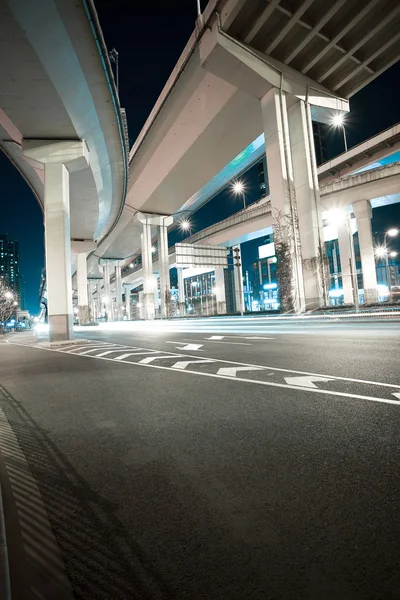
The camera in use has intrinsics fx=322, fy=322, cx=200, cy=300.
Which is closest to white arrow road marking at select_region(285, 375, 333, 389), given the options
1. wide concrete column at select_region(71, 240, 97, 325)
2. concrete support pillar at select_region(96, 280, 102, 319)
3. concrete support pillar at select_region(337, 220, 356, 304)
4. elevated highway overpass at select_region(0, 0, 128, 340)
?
elevated highway overpass at select_region(0, 0, 128, 340)

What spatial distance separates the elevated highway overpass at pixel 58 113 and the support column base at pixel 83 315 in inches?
856

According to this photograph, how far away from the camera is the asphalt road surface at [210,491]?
5.26ft

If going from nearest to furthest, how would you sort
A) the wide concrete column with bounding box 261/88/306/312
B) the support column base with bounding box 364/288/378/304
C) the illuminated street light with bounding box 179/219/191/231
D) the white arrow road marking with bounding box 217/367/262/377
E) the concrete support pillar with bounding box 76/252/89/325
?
the white arrow road marking with bounding box 217/367/262/377 < the wide concrete column with bounding box 261/88/306/312 < the support column base with bounding box 364/288/378/304 < the concrete support pillar with bounding box 76/252/89/325 < the illuminated street light with bounding box 179/219/191/231

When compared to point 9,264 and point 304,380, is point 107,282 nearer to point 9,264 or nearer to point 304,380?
point 304,380

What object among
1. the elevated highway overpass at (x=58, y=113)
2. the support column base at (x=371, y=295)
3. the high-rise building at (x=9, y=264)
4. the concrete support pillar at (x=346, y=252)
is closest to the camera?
the elevated highway overpass at (x=58, y=113)

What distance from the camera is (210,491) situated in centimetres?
246

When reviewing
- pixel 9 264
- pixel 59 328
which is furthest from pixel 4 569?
pixel 9 264

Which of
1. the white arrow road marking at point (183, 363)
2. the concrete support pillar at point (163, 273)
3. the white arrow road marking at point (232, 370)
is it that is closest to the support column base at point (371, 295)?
the concrete support pillar at point (163, 273)

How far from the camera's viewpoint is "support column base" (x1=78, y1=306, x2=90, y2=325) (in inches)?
1706

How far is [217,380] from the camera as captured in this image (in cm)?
637

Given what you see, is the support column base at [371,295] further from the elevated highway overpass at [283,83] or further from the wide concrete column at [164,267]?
the wide concrete column at [164,267]

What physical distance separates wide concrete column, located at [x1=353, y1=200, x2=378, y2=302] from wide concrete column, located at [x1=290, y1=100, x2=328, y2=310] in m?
10.6

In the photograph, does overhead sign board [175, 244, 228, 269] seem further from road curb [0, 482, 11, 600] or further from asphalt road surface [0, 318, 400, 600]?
road curb [0, 482, 11, 600]

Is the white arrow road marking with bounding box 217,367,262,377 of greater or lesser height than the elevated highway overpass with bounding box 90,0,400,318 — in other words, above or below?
below
